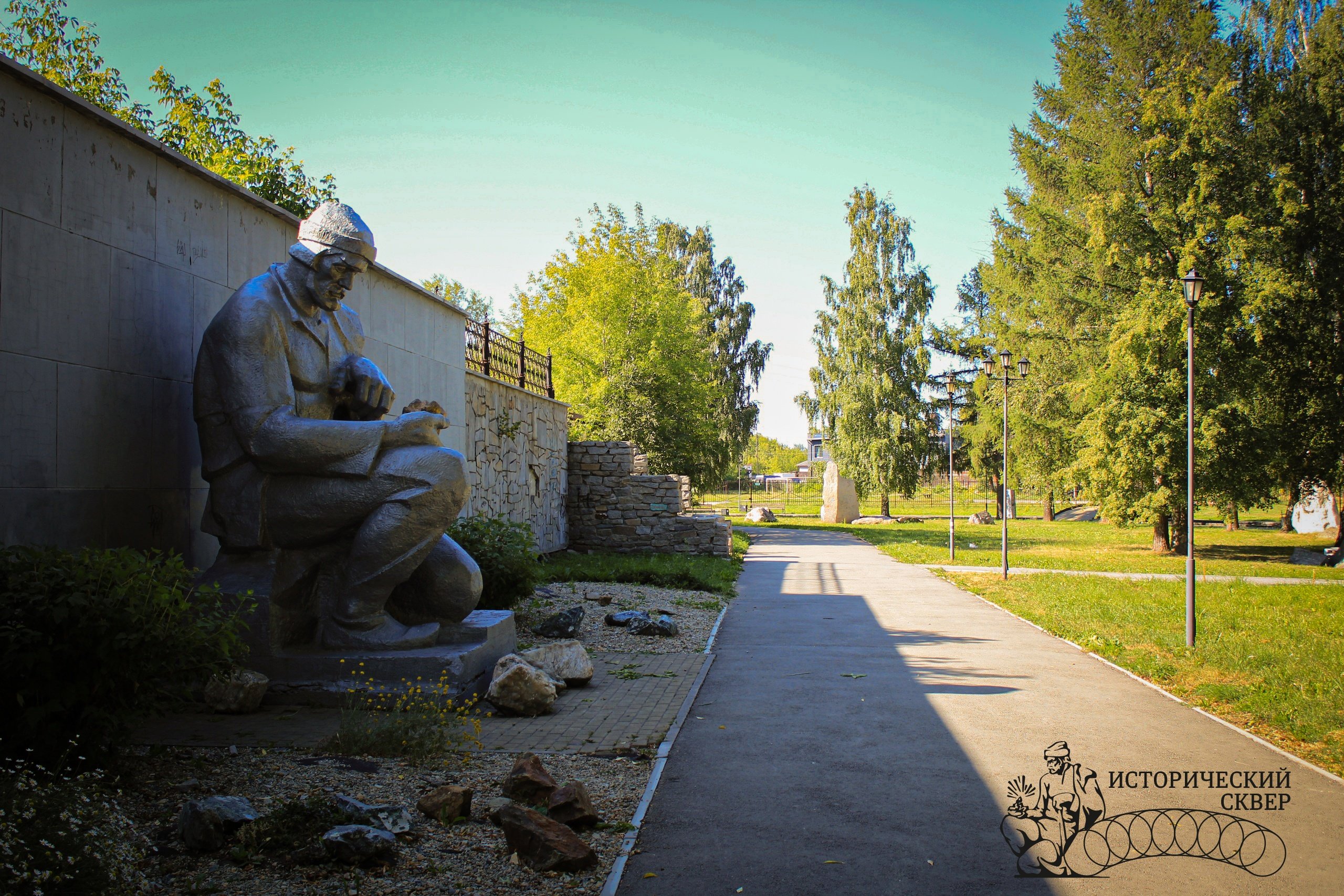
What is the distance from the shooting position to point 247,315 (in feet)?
17.4

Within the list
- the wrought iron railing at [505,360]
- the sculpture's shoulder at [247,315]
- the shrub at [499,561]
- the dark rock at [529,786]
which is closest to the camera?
the dark rock at [529,786]

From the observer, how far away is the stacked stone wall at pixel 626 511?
18.9 metres

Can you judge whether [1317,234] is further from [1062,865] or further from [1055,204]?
[1062,865]

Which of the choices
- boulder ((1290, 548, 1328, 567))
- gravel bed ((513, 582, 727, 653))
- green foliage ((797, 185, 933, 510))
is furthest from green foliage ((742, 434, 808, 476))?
gravel bed ((513, 582, 727, 653))

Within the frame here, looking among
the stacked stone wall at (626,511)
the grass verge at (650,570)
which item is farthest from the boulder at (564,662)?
the stacked stone wall at (626,511)

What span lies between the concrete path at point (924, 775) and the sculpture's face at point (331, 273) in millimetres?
3768

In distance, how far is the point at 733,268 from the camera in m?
41.4

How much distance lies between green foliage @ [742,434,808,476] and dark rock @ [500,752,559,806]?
7355 cm

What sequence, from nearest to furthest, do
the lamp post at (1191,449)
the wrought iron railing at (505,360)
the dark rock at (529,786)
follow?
the dark rock at (529,786), the lamp post at (1191,449), the wrought iron railing at (505,360)

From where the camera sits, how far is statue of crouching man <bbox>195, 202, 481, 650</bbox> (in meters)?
5.30

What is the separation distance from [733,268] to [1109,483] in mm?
24311

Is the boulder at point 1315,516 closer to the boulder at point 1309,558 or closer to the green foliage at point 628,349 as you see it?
the boulder at point 1309,558

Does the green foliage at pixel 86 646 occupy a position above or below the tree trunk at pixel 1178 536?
above

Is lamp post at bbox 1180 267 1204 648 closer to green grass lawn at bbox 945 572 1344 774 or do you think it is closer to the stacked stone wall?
green grass lawn at bbox 945 572 1344 774
